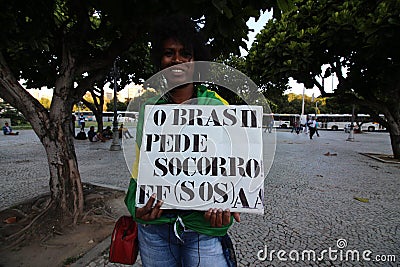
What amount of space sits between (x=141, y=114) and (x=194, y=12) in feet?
2.51

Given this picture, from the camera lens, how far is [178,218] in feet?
4.01

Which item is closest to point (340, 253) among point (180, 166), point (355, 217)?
point (355, 217)

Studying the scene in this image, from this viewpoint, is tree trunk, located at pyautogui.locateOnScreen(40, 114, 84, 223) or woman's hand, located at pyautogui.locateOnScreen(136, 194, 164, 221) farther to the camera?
tree trunk, located at pyautogui.locateOnScreen(40, 114, 84, 223)

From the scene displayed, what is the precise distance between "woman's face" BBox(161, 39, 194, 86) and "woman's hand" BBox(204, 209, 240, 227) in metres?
0.67

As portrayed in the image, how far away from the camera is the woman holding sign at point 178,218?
1.21 m

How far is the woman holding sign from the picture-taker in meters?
1.21

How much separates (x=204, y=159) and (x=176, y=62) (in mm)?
547

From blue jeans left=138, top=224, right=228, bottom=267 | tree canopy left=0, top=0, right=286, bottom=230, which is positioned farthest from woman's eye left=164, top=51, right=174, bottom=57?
tree canopy left=0, top=0, right=286, bottom=230

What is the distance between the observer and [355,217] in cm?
371

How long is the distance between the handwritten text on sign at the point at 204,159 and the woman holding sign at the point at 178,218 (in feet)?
0.24

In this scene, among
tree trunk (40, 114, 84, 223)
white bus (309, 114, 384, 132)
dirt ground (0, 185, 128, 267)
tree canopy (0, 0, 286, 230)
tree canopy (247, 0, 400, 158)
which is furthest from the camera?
white bus (309, 114, 384, 132)

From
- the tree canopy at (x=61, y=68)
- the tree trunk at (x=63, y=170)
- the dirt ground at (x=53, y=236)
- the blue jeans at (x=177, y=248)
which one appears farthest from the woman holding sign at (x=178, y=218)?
the tree trunk at (x=63, y=170)

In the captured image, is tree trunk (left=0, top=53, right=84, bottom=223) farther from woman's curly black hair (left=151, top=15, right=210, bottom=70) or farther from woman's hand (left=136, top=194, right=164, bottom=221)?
woman's hand (left=136, top=194, right=164, bottom=221)

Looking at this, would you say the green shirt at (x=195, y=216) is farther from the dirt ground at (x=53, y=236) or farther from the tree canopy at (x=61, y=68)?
the dirt ground at (x=53, y=236)
